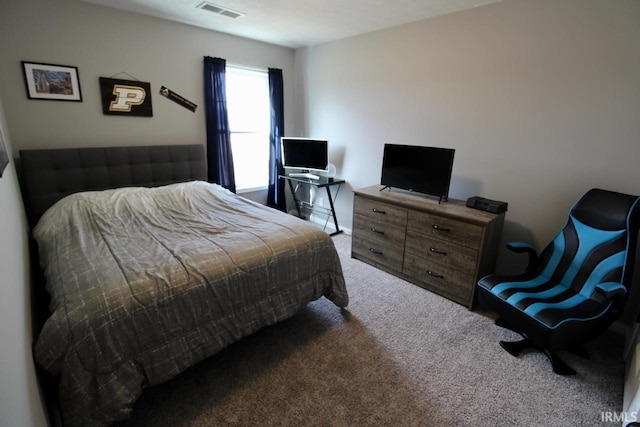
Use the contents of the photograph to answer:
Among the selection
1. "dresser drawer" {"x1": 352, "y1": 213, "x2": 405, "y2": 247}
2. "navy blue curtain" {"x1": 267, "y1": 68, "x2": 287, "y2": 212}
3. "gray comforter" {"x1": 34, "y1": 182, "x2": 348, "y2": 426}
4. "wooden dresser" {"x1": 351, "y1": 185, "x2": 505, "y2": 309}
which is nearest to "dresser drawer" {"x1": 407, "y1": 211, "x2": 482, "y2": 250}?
"wooden dresser" {"x1": 351, "y1": 185, "x2": 505, "y2": 309}

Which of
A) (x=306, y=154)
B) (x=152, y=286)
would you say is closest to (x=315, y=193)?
(x=306, y=154)

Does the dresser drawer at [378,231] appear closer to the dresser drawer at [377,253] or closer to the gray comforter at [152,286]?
the dresser drawer at [377,253]

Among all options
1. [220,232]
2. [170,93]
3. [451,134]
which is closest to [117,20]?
[170,93]

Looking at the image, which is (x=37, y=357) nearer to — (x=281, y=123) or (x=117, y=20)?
(x=117, y=20)

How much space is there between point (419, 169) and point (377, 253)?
3.13 feet

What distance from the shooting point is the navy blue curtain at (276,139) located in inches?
165

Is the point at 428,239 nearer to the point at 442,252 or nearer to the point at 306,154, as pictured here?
the point at 442,252

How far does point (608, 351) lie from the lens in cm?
208

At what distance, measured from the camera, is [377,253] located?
3143 millimetres

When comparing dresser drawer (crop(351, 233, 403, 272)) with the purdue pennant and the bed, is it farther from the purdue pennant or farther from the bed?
the purdue pennant

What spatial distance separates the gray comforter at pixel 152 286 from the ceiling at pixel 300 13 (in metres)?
1.88

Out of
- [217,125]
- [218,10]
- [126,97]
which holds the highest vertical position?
[218,10]

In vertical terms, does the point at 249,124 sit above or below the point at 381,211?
above

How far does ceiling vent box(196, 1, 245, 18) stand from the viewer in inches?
109
